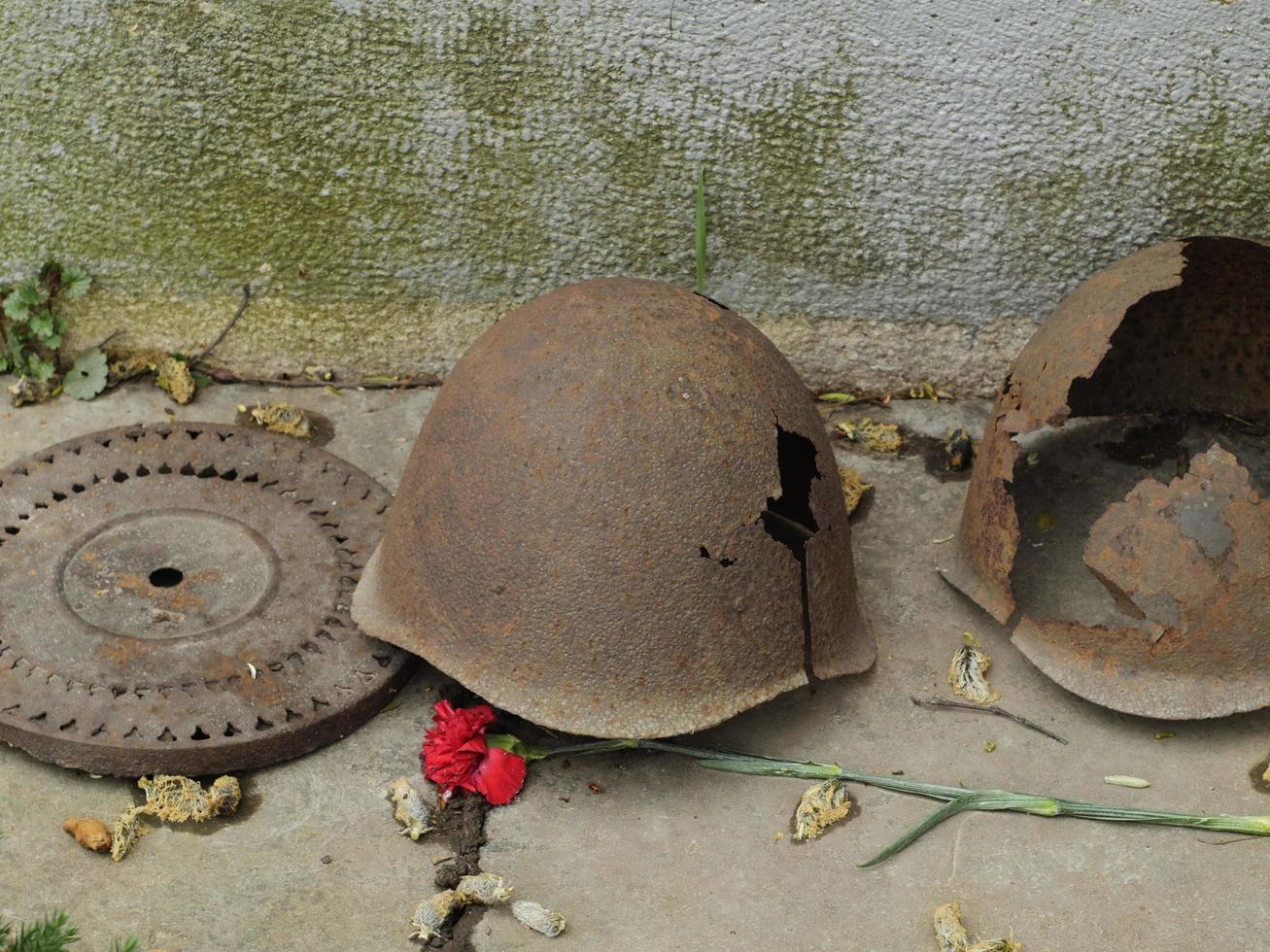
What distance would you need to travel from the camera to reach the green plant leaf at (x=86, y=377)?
4.17 m

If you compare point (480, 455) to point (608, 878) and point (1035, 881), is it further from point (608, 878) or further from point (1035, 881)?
point (1035, 881)

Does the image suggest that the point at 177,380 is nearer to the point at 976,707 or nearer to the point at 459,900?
the point at 459,900

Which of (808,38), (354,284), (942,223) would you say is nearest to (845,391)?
(942,223)

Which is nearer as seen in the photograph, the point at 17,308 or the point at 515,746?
the point at 515,746

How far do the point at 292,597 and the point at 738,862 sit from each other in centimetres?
125

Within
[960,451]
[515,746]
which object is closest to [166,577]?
[515,746]

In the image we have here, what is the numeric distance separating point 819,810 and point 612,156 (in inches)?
75.0

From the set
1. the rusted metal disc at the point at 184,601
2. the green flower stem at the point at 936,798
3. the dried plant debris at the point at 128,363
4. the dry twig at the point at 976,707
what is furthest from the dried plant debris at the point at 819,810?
the dried plant debris at the point at 128,363

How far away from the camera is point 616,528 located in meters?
2.91

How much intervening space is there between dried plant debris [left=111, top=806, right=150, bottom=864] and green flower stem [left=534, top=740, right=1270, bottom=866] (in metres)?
0.87

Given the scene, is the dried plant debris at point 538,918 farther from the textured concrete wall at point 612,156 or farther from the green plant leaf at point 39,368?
the green plant leaf at point 39,368

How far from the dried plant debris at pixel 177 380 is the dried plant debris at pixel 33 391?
0.98 feet

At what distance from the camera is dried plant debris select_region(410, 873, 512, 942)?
276 cm

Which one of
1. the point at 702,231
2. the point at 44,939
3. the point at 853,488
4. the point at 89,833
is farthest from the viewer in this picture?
the point at 702,231
